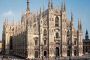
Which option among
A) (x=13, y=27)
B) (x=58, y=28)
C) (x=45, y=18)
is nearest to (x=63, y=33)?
(x=58, y=28)

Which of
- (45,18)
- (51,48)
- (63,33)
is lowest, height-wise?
(51,48)

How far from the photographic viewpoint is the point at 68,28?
244 feet

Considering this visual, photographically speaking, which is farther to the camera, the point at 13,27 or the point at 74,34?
the point at 13,27

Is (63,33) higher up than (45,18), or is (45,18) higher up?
(45,18)

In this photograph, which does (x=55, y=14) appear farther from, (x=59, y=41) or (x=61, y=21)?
(x=59, y=41)

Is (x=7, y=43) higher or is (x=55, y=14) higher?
(x=55, y=14)

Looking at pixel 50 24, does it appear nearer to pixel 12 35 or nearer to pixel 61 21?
pixel 61 21

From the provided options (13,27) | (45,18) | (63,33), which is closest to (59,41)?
(63,33)

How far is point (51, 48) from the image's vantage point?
234 ft

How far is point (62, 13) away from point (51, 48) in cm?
1116

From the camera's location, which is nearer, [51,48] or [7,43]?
[51,48]

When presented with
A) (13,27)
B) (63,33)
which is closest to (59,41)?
(63,33)

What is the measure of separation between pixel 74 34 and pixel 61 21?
5.93 meters

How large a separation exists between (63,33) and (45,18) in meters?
7.21
